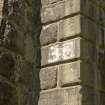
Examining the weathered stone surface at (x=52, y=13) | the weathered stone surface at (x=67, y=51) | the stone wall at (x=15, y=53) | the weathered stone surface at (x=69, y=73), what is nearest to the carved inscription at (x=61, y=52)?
the weathered stone surface at (x=67, y=51)

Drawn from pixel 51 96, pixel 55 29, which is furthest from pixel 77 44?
pixel 51 96

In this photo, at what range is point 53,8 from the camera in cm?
445

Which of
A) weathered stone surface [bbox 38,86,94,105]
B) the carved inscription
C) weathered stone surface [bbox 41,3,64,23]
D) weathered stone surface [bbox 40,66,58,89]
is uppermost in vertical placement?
weathered stone surface [bbox 41,3,64,23]

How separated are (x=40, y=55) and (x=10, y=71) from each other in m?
0.58

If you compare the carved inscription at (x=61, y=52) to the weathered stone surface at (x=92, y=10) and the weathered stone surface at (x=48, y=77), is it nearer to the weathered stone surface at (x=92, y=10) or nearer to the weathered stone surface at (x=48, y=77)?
the weathered stone surface at (x=48, y=77)

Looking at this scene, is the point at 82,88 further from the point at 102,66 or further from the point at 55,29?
the point at 55,29

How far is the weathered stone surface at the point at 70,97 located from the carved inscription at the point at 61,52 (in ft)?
1.32

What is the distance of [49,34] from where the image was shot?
4387 millimetres

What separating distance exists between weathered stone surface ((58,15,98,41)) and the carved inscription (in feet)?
0.37

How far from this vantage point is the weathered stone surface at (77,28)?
Answer: 162 inches

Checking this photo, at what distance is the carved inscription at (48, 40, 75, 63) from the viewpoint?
4.09 metres

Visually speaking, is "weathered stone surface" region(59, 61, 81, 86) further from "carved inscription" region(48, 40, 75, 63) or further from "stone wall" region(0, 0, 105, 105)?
"carved inscription" region(48, 40, 75, 63)

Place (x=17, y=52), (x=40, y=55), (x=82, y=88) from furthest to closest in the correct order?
1. (x=40, y=55)
2. (x=17, y=52)
3. (x=82, y=88)

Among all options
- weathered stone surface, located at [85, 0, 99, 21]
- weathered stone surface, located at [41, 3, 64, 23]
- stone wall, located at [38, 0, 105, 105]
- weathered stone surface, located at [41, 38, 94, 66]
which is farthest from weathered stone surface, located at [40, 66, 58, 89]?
weathered stone surface, located at [85, 0, 99, 21]
